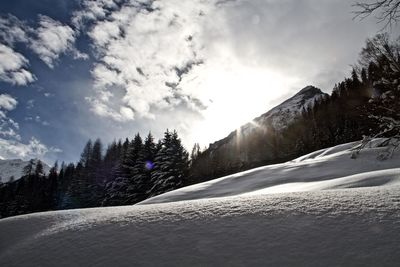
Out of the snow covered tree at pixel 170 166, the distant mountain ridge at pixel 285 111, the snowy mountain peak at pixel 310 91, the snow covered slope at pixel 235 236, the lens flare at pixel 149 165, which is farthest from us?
the snowy mountain peak at pixel 310 91

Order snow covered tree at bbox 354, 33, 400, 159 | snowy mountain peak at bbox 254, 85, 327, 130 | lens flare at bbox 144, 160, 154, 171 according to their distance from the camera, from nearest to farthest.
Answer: snow covered tree at bbox 354, 33, 400, 159 < lens flare at bbox 144, 160, 154, 171 < snowy mountain peak at bbox 254, 85, 327, 130

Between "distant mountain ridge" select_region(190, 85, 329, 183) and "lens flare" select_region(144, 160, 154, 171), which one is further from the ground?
"distant mountain ridge" select_region(190, 85, 329, 183)

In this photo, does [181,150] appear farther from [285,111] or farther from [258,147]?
[285,111]

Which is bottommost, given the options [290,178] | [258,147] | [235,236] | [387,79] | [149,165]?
[235,236]

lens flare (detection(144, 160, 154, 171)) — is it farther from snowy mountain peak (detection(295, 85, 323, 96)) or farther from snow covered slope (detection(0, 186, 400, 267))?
snowy mountain peak (detection(295, 85, 323, 96))

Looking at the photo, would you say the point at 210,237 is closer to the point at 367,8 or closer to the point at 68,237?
the point at 68,237

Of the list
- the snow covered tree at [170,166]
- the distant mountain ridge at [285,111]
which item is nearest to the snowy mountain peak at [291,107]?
the distant mountain ridge at [285,111]

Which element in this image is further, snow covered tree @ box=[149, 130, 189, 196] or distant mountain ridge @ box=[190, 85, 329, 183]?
distant mountain ridge @ box=[190, 85, 329, 183]

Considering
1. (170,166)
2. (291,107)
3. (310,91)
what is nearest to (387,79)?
(170,166)

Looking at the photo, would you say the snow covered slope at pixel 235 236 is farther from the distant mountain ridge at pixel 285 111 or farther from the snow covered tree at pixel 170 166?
the distant mountain ridge at pixel 285 111

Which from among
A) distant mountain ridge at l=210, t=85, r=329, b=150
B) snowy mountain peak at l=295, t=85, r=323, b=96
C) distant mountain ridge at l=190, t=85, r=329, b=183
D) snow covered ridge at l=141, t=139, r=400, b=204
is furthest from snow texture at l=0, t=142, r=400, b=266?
snowy mountain peak at l=295, t=85, r=323, b=96

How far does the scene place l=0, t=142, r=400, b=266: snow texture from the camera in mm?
2295

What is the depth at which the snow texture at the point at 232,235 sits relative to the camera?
7.53 feet

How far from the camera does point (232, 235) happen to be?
2.74 metres
